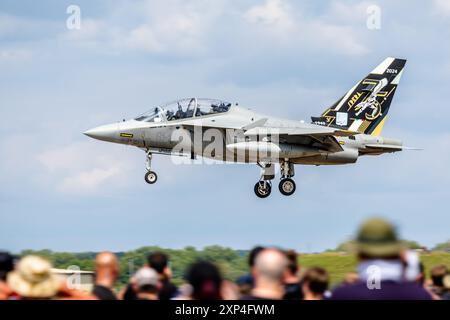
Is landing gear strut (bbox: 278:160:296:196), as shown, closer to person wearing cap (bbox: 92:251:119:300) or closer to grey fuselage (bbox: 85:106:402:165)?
grey fuselage (bbox: 85:106:402:165)

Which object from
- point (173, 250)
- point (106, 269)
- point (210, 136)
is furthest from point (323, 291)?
point (210, 136)

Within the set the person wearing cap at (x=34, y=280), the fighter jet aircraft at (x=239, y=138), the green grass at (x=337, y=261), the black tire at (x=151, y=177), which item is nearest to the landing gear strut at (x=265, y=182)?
the fighter jet aircraft at (x=239, y=138)

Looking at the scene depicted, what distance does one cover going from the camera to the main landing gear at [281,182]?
29984 mm

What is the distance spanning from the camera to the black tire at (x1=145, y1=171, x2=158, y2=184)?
28703 millimetres

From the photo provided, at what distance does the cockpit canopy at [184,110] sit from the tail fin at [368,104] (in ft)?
13.3

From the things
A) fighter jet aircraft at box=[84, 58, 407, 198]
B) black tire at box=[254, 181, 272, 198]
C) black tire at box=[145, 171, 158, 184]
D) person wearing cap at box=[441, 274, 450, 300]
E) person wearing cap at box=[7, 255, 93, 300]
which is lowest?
person wearing cap at box=[441, 274, 450, 300]

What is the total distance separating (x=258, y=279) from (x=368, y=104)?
2535 cm

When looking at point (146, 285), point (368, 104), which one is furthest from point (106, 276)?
point (368, 104)

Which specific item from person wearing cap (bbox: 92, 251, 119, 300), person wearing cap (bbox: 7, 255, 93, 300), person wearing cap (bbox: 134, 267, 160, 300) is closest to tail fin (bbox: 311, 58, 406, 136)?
person wearing cap (bbox: 134, 267, 160, 300)

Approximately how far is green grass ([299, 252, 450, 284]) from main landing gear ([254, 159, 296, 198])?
747cm

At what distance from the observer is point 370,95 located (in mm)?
32594

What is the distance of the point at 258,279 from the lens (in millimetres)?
7691

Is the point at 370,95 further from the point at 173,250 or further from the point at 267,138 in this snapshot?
the point at 173,250
